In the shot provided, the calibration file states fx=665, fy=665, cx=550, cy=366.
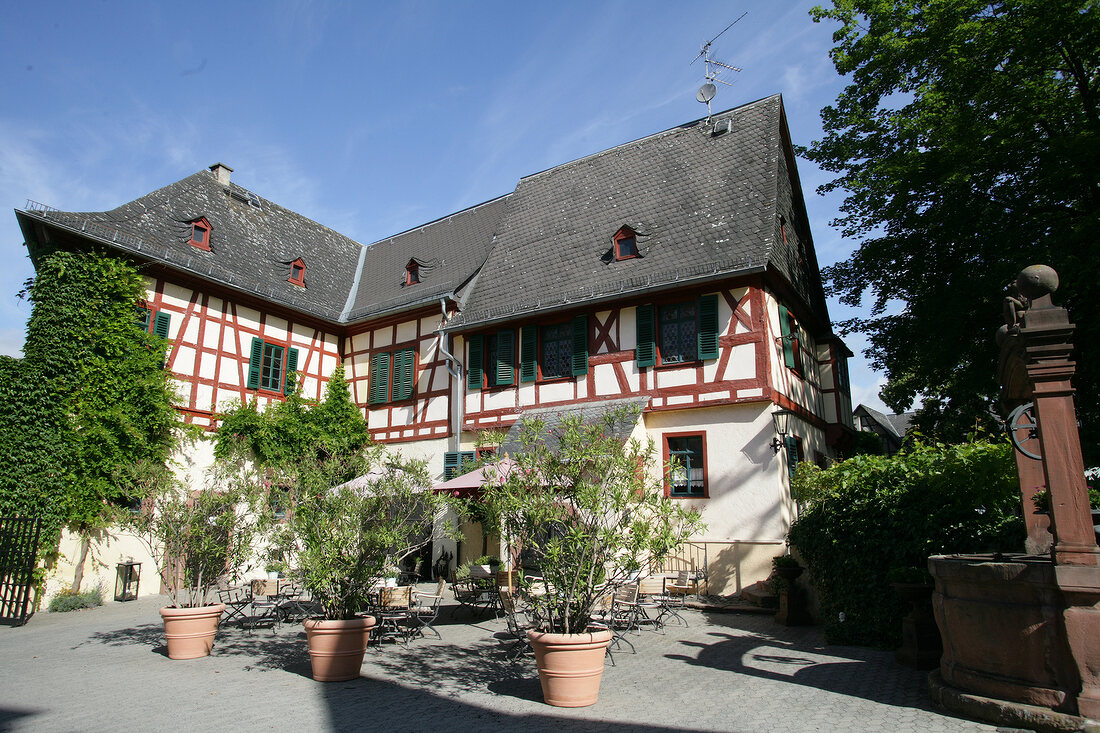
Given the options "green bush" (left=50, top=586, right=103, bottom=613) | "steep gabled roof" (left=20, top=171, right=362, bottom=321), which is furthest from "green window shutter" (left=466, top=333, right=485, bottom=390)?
"green bush" (left=50, top=586, right=103, bottom=613)

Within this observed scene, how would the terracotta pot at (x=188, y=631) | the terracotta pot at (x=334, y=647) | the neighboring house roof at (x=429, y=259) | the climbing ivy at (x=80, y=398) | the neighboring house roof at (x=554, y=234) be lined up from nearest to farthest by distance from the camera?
1. the terracotta pot at (x=334, y=647)
2. the terracotta pot at (x=188, y=631)
3. the climbing ivy at (x=80, y=398)
4. the neighboring house roof at (x=554, y=234)
5. the neighboring house roof at (x=429, y=259)

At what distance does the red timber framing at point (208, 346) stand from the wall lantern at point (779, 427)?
1123cm

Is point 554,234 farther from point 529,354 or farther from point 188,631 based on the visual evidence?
point 188,631

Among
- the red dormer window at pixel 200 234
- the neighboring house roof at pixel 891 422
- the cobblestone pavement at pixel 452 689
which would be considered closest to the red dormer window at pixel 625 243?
the cobblestone pavement at pixel 452 689

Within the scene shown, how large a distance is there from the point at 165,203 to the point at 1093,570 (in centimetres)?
1837

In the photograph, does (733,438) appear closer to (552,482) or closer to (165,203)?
(552,482)

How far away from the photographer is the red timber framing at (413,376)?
52.6ft

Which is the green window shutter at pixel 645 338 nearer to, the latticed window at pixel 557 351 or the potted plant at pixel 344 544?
the latticed window at pixel 557 351

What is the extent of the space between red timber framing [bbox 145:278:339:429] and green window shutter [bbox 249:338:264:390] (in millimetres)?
107

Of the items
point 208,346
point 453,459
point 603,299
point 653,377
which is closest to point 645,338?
point 653,377

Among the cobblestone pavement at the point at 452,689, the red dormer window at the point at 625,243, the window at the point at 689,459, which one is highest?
the red dormer window at the point at 625,243

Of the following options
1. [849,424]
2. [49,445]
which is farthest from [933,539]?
[49,445]

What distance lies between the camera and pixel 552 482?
19.5 ft

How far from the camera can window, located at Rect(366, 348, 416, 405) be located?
54.7 ft
